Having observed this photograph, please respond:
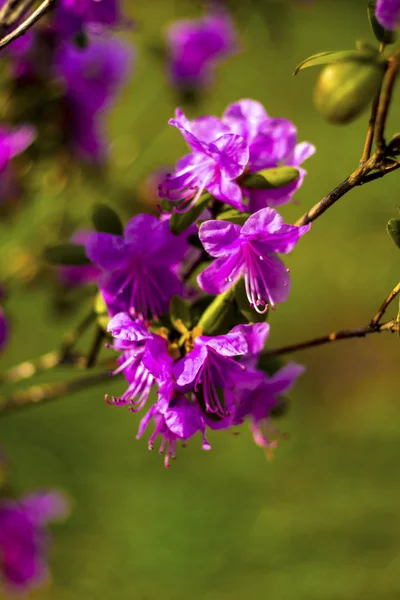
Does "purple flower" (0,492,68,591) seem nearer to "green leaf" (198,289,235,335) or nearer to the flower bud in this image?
"green leaf" (198,289,235,335)

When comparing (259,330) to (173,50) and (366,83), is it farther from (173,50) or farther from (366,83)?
(173,50)

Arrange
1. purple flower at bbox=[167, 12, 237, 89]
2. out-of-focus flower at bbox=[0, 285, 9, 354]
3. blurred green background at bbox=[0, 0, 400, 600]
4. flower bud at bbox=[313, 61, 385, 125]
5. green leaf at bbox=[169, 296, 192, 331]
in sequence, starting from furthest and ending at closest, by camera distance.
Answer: blurred green background at bbox=[0, 0, 400, 600]
purple flower at bbox=[167, 12, 237, 89]
out-of-focus flower at bbox=[0, 285, 9, 354]
green leaf at bbox=[169, 296, 192, 331]
flower bud at bbox=[313, 61, 385, 125]

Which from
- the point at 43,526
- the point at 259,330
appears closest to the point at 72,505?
the point at 43,526

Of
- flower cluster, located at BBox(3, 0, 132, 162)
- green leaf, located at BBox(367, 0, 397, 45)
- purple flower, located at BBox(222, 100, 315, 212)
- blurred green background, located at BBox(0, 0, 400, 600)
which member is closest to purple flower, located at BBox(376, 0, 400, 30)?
green leaf, located at BBox(367, 0, 397, 45)

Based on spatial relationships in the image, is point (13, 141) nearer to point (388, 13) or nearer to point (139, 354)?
point (139, 354)

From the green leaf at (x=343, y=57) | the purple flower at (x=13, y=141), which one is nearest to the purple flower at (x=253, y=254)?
the green leaf at (x=343, y=57)

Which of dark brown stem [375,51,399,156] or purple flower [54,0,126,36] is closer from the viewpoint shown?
dark brown stem [375,51,399,156]
